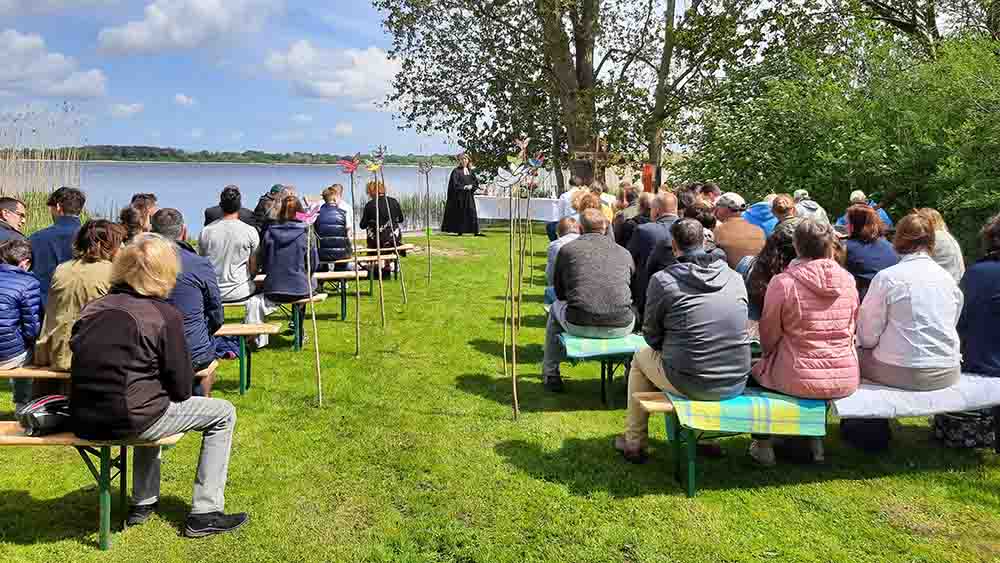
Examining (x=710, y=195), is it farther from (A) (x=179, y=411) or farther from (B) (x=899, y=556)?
(A) (x=179, y=411)

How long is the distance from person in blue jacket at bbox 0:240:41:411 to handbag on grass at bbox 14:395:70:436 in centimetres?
144

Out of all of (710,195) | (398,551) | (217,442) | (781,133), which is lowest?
(398,551)

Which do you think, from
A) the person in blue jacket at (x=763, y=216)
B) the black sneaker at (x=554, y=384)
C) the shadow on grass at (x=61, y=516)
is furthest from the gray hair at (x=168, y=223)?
the person in blue jacket at (x=763, y=216)

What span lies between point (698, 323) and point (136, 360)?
2.97 metres

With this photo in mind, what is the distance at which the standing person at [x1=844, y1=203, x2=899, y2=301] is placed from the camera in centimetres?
557

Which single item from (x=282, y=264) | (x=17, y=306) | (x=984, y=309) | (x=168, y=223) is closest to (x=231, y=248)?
(x=282, y=264)

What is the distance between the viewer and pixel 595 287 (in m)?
5.77

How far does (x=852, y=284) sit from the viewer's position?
4.46m

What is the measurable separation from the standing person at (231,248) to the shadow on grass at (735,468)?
11.5ft

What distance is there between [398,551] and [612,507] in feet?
3.99

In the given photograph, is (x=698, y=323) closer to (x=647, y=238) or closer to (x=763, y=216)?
(x=647, y=238)

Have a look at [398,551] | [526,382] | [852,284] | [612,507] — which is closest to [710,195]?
[526,382]

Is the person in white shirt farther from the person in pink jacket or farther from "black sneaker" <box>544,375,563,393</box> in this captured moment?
"black sneaker" <box>544,375,563,393</box>

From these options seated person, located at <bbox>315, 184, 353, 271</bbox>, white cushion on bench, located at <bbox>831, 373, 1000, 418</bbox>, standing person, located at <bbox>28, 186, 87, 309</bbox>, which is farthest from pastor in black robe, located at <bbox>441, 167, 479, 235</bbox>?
white cushion on bench, located at <bbox>831, 373, 1000, 418</bbox>
